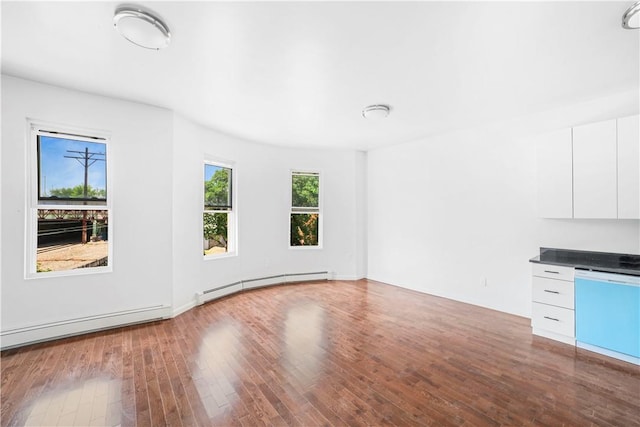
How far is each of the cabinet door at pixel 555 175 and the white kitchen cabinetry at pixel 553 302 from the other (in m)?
0.67

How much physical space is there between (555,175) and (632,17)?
1.76m

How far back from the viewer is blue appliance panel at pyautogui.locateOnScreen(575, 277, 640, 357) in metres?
2.56

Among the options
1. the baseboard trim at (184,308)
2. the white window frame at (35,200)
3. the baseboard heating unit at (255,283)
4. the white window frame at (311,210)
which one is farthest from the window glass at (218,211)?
the white window frame at (35,200)

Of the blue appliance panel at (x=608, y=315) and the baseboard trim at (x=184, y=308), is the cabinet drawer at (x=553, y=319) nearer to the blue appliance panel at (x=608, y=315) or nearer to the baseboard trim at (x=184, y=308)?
the blue appliance panel at (x=608, y=315)

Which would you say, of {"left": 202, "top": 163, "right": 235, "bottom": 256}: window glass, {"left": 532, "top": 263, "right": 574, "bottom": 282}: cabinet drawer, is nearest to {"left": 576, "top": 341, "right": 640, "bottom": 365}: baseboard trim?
{"left": 532, "top": 263, "right": 574, "bottom": 282}: cabinet drawer

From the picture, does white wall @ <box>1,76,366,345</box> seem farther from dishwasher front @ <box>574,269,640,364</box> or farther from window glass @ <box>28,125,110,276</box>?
dishwasher front @ <box>574,269,640,364</box>

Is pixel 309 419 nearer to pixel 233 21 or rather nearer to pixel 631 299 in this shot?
pixel 233 21

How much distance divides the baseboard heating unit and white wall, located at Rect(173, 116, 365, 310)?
9 cm

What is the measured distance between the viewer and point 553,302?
305 centimetres

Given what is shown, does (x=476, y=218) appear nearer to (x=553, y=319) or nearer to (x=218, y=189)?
(x=553, y=319)

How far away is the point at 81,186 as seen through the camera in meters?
3.13

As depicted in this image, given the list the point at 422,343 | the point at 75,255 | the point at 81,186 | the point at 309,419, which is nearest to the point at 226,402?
the point at 309,419

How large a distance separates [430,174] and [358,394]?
3.78m

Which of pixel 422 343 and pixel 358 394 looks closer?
pixel 358 394
